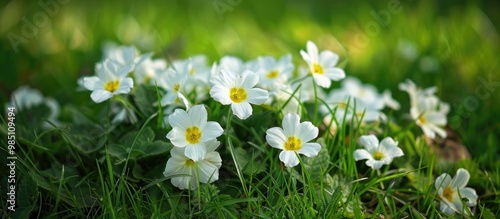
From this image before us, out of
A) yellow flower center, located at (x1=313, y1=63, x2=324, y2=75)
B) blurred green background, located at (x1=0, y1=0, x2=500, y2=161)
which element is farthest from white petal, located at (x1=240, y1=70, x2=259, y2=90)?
blurred green background, located at (x1=0, y1=0, x2=500, y2=161)

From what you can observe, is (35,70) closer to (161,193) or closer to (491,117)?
(161,193)

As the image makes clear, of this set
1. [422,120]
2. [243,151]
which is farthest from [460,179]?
[243,151]

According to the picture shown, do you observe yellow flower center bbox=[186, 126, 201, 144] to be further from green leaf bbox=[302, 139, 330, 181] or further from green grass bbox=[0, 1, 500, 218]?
green leaf bbox=[302, 139, 330, 181]

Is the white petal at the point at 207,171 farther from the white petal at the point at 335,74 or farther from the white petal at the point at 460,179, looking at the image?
the white petal at the point at 460,179

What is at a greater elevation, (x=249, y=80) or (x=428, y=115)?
(x=249, y=80)

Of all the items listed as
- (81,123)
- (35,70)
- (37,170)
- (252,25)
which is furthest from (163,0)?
(37,170)

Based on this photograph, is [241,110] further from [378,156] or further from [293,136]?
[378,156]

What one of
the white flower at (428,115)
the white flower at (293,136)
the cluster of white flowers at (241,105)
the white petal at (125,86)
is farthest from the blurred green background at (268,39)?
the white flower at (293,136)

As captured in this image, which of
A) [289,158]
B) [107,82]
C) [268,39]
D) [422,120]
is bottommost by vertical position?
[268,39]
